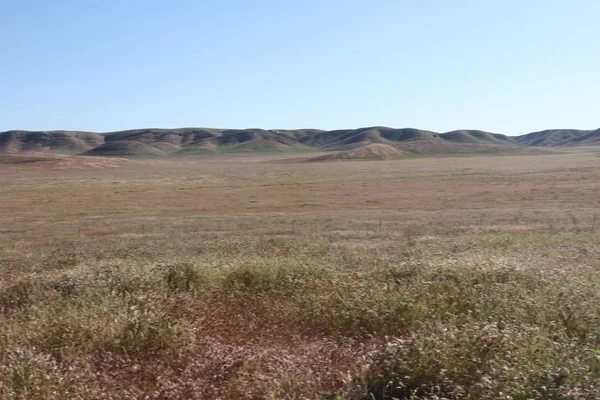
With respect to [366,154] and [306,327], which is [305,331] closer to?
[306,327]

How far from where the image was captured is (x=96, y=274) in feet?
26.7

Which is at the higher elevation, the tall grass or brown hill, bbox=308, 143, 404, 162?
brown hill, bbox=308, 143, 404, 162

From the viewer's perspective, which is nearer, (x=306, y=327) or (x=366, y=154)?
(x=306, y=327)

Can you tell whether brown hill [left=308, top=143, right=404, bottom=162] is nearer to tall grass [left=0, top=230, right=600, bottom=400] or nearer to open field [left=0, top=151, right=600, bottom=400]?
open field [left=0, top=151, right=600, bottom=400]

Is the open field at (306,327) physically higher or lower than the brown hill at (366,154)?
lower

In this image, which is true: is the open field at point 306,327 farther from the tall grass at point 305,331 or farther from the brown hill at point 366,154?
the brown hill at point 366,154

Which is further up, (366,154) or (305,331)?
(366,154)

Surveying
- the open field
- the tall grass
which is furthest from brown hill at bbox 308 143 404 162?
the tall grass

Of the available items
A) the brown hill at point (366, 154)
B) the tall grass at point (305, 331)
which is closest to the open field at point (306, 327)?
the tall grass at point (305, 331)

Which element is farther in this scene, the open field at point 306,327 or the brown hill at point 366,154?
the brown hill at point 366,154

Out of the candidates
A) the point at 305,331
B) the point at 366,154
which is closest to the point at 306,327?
the point at 305,331

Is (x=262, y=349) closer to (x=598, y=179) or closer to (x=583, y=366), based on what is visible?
(x=583, y=366)

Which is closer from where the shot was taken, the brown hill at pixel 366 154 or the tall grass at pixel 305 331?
the tall grass at pixel 305 331

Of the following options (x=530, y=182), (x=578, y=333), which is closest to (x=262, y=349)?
(x=578, y=333)
